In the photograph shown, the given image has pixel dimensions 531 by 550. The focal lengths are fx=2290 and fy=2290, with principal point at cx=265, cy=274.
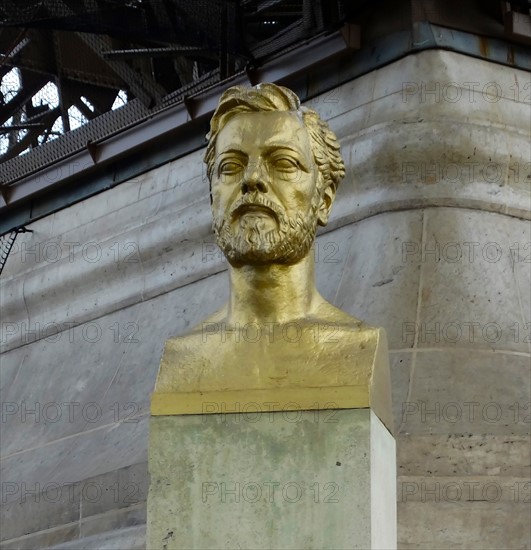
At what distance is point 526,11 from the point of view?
19.8 metres

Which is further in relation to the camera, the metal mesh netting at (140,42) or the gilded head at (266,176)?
the metal mesh netting at (140,42)

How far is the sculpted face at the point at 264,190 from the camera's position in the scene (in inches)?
478

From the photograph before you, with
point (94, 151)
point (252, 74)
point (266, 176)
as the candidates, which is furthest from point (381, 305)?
point (266, 176)

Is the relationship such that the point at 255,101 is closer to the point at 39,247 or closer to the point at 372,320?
the point at 372,320

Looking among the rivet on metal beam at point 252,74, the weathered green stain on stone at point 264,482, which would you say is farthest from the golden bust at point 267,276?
the rivet on metal beam at point 252,74

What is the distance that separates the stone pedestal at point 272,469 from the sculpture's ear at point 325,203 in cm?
95

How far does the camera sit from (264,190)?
39.9ft

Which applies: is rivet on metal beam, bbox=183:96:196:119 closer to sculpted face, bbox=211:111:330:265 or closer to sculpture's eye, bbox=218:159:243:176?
sculpted face, bbox=211:111:330:265

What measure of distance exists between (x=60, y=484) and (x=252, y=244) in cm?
759

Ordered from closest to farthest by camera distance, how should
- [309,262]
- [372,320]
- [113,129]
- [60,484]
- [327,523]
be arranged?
1. [327,523]
2. [309,262]
3. [372,320]
4. [60,484]
5. [113,129]

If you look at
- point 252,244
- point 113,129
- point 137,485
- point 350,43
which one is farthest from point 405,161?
point 252,244

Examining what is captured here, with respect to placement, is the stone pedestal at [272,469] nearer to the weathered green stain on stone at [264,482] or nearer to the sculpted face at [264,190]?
the weathered green stain on stone at [264,482]

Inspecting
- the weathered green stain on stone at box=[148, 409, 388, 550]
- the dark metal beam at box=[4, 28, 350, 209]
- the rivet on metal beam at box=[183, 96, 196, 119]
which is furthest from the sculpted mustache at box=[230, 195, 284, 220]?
the rivet on metal beam at box=[183, 96, 196, 119]

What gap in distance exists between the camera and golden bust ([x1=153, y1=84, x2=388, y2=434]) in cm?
1195
